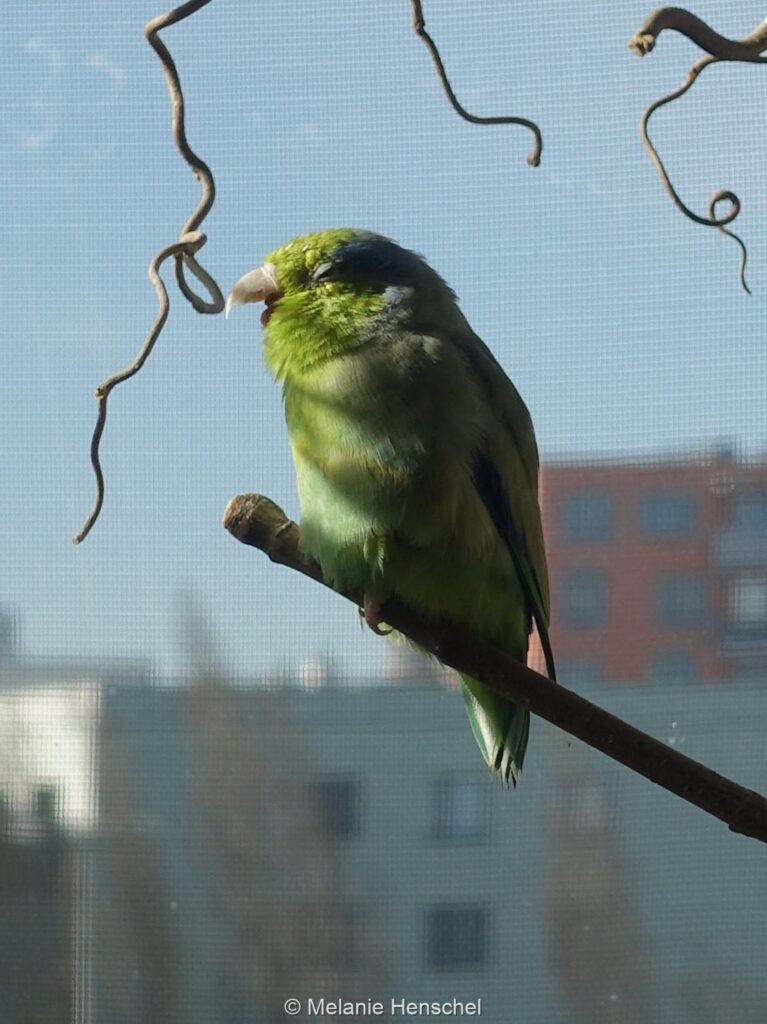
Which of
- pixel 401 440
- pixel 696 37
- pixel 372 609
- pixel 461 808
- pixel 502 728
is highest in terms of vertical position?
pixel 696 37

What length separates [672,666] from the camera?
1.65 meters

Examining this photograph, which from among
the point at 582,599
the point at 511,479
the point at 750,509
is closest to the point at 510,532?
the point at 511,479

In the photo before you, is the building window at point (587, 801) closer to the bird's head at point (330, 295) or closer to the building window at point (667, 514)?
the building window at point (667, 514)

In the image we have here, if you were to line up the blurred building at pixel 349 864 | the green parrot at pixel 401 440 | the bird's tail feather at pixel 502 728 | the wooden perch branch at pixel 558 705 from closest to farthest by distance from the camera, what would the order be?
the wooden perch branch at pixel 558 705 < the green parrot at pixel 401 440 < the bird's tail feather at pixel 502 728 < the blurred building at pixel 349 864

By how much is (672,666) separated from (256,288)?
89 cm

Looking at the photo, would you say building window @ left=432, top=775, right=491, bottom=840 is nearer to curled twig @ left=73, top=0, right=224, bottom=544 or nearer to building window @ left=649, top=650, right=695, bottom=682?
building window @ left=649, top=650, right=695, bottom=682

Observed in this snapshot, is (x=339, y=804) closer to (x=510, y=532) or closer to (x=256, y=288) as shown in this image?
(x=510, y=532)

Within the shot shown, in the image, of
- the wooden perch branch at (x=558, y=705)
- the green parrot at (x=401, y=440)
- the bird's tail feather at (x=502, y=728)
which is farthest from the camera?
the bird's tail feather at (x=502, y=728)

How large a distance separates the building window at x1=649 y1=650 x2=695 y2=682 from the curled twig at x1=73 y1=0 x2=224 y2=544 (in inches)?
34.7

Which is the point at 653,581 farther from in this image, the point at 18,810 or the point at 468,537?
the point at 18,810

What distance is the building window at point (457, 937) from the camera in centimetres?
161

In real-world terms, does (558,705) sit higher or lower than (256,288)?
lower

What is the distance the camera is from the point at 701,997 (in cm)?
162

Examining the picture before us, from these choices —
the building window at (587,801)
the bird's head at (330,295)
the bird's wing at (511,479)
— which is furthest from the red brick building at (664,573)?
the bird's head at (330,295)
